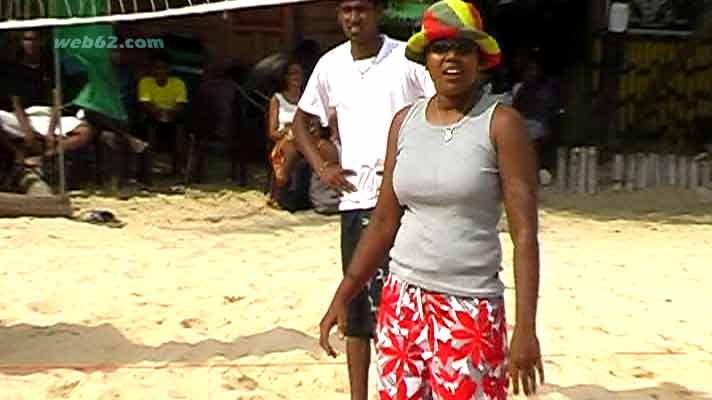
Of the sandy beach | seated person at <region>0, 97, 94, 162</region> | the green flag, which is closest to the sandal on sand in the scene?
the sandy beach

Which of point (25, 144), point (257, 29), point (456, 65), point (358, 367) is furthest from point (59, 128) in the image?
point (456, 65)

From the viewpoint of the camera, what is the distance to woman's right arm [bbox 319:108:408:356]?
3.53 metres

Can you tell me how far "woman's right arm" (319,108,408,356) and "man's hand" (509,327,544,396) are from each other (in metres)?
0.53

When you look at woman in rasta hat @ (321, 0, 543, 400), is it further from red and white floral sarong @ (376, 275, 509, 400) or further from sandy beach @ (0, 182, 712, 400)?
sandy beach @ (0, 182, 712, 400)

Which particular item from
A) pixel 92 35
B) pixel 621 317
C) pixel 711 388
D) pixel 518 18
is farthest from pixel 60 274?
pixel 518 18

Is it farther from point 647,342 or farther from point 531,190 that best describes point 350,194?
point 647,342

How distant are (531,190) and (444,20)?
471mm

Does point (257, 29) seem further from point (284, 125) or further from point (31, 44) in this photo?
point (284, 125)

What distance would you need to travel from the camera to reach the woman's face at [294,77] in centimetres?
1083

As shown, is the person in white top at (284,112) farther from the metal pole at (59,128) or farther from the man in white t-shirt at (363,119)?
the man in white t-shirt at (363,119)

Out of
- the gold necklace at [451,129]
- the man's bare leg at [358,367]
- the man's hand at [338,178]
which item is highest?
the gold necklace at [451,129]

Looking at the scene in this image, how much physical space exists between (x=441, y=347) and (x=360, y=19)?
148 centimetres

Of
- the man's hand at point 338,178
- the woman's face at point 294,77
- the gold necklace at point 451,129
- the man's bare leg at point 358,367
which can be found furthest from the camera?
the woman's face at point 294,77

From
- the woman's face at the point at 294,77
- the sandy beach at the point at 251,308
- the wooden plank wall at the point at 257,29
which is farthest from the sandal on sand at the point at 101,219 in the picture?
the wooden plank wall at the point at 257,29
